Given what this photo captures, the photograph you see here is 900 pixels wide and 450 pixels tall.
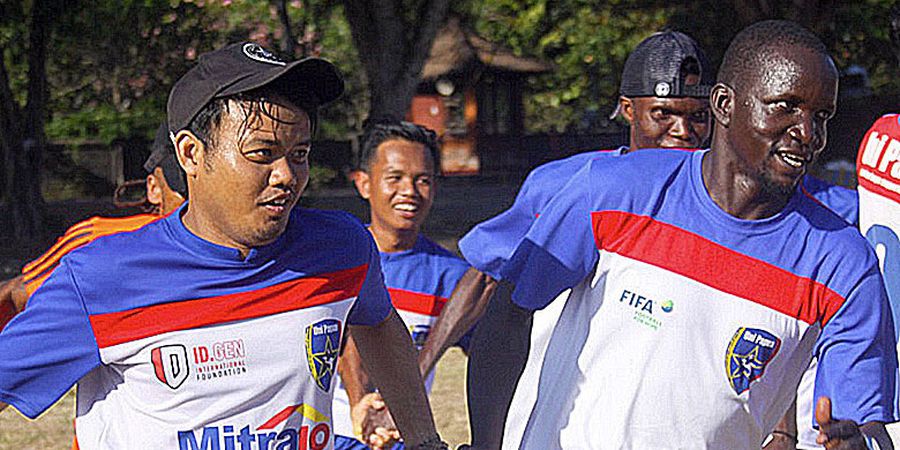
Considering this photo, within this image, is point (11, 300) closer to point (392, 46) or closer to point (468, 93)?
point (392, 46)

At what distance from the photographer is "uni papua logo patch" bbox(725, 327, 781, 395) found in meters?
3.22

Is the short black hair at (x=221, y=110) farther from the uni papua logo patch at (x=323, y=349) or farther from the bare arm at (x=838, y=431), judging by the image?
the bare arm at (x=838, y=431)

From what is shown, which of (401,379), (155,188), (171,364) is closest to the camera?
(171,364)

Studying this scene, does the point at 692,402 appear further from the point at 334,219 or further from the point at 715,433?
the point at 334,219

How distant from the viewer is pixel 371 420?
4352mm

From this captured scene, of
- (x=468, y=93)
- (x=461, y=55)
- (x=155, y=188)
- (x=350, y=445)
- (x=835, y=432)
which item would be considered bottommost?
(x=468, y=93)

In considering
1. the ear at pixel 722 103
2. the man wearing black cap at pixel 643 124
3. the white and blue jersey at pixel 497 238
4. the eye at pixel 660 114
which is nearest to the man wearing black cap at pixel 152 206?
Answer: the man wearing black cap at pixel 643 124

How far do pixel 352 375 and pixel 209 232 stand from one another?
171 cm

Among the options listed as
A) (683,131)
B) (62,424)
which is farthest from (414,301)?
(62,424)

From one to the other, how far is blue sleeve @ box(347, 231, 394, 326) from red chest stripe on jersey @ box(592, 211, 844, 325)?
55cm

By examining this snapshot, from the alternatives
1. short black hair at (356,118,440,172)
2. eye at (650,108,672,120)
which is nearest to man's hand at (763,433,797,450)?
eye at (650,108,672,120)

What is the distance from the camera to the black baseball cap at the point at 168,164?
4528mm

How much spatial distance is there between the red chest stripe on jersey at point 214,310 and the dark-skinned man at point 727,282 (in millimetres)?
563

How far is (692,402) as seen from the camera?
3.24 metres
